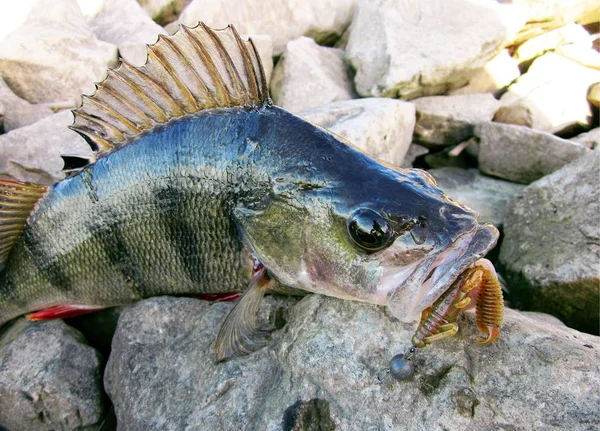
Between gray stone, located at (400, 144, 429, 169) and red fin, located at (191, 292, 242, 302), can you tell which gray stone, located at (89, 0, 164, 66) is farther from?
red fin, located at (191, 292, 242, 302)

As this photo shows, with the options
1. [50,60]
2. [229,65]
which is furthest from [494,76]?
[50,60]

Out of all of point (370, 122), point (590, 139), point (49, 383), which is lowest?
point (590, 139)

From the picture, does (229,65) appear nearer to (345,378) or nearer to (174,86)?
(174,86)

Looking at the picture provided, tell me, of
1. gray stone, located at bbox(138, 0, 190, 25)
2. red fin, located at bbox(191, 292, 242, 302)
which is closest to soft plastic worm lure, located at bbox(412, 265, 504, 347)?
red fin, located at bbox(191, 292, 242, 302)

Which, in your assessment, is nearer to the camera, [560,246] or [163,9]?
[560,246]

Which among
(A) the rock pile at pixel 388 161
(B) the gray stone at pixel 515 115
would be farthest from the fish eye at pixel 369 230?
(B) the gray stone at pixel 515 115

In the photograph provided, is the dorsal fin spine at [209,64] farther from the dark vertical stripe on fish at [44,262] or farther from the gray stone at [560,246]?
the gray stone at [560,246]
